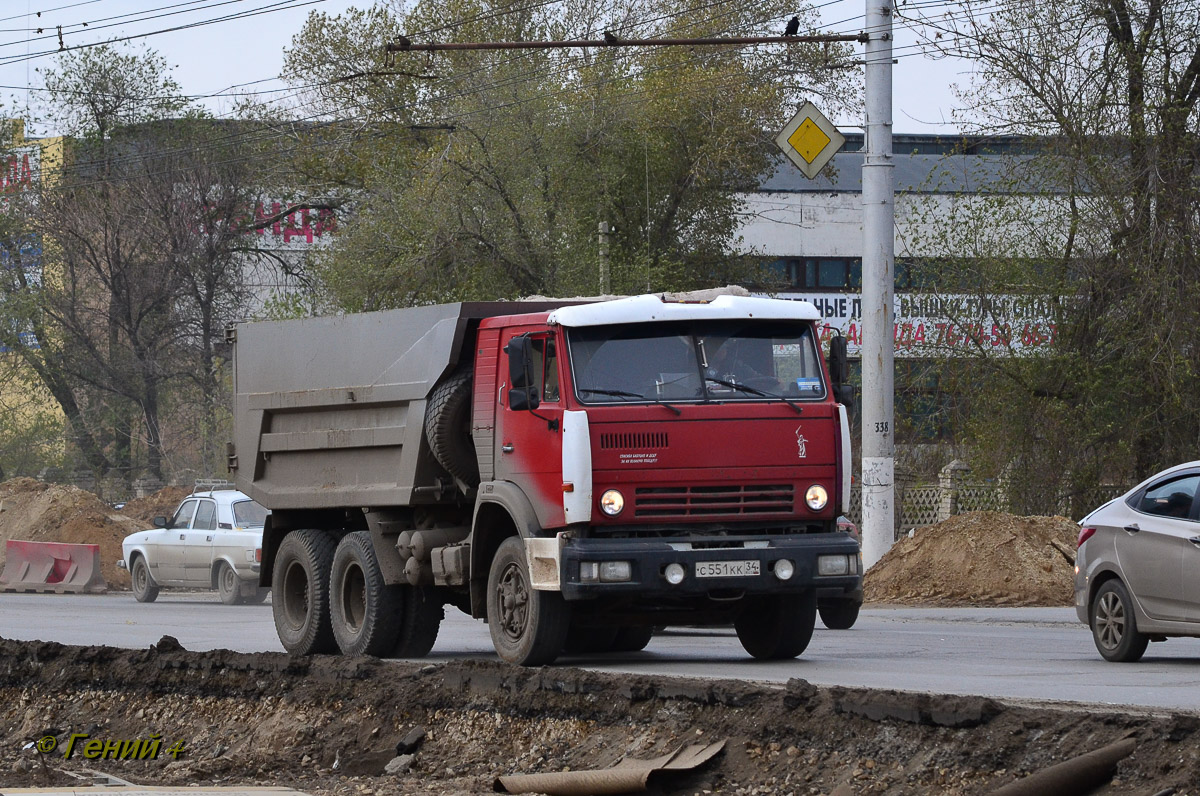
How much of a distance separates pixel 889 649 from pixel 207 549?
554 inches

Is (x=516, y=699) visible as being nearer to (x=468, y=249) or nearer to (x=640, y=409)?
(x=640, y=409)

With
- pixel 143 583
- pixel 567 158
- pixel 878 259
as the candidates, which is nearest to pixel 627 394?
pixel 878 259

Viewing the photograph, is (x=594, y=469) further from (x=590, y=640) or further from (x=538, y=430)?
(x=590, y=640)

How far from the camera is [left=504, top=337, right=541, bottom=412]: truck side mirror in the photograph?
11.9 metres

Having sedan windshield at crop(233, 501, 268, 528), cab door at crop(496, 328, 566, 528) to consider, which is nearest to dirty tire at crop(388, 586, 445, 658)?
cab door at crop(496, 328, 566, 528)

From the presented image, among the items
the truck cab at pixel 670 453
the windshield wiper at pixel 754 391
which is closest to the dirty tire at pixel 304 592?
the truck cab at pixel 670 453

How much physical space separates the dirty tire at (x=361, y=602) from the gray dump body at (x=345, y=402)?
0.42 m

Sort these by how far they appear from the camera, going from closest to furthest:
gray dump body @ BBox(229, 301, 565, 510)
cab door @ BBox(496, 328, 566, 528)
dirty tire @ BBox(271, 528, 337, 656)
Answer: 1. cab door @ BBox(496, 328, 566, 528)
2. gray dump body @ BBox(229, 301, 565, 510)
3. dirty tire @ BBox(271, 528, 337, 656)

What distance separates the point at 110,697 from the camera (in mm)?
13039

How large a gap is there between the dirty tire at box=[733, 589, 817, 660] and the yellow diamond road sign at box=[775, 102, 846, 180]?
10.4 m

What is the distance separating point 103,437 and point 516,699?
44.5 m

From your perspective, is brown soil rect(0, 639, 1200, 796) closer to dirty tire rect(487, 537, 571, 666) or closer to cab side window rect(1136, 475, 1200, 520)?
dirty tire rect(487, 537, 571, 666)

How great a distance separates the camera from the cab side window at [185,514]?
26.5 m

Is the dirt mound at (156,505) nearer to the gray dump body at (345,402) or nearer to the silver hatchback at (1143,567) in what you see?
the gray dump body at (345,402)
